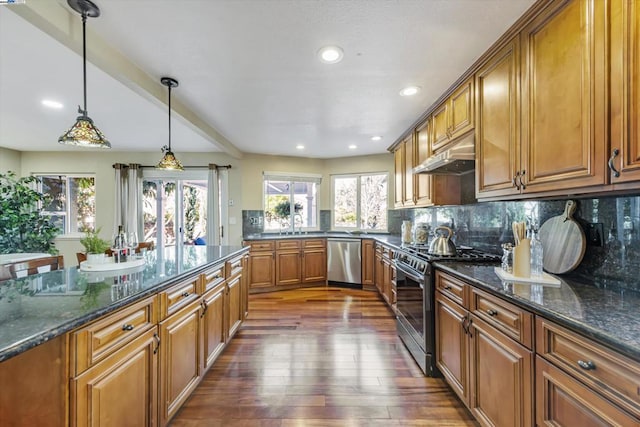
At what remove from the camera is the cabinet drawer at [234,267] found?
99.5 inches

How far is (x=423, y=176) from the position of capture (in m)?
3.25

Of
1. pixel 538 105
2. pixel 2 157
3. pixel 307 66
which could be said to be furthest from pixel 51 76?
pixel 2 157

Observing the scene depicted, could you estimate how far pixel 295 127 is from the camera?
3549 mm

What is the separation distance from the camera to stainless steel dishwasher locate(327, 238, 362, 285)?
15.4 ft

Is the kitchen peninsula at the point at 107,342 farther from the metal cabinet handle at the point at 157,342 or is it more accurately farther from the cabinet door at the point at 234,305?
the cabinet door at the point at 234,305

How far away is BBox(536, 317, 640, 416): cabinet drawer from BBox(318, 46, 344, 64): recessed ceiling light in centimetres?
184

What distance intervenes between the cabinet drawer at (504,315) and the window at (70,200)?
6119mm

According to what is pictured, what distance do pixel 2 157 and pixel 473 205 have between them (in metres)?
7.18

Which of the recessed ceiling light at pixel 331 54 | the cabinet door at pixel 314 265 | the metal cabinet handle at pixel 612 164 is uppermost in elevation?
the recessed ceiling light at pixel 331 54

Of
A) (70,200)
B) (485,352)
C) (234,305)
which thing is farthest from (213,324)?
(70,200)

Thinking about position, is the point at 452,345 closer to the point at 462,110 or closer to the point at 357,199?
the point at 462,110

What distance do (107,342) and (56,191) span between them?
18.5ft

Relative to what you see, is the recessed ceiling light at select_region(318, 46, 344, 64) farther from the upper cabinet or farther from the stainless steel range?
the stainless steel range

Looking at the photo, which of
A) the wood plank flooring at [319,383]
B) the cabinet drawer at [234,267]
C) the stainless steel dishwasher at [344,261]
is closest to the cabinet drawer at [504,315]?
the wood plank flooring at [319,383]
